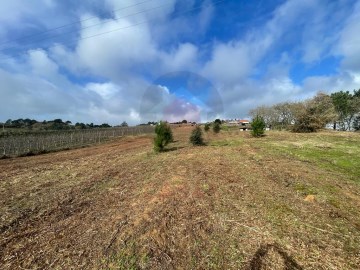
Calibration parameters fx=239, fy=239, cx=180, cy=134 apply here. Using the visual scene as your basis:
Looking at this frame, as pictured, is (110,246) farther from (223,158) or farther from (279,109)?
(279,109)

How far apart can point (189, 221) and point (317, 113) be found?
135 feet

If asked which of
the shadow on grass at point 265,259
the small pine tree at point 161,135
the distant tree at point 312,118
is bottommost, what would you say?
the shadow on grass at point 265,259

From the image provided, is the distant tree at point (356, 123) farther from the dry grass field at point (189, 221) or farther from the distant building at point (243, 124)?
the dry grass field at point (189, 221)

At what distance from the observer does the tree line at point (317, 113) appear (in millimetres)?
37625

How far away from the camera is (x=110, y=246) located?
15.9 feet

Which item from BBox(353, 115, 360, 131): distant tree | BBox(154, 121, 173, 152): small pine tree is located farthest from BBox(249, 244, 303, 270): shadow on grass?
BBox(353, 115, 360, 131): distant tree

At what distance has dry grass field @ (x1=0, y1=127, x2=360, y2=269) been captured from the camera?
4.41m

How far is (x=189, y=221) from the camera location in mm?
5754

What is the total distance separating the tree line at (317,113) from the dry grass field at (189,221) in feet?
100

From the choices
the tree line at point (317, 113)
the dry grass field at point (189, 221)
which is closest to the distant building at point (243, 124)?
the tree line at point (317, 113)

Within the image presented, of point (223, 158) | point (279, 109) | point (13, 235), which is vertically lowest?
point (13, 235)

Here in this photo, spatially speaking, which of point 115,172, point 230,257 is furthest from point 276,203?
point 115,172

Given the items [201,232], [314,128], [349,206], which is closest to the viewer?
[201,232]

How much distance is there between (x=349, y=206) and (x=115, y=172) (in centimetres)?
929
